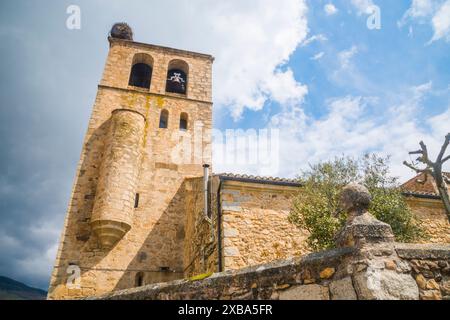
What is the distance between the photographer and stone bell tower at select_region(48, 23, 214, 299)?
1148cm

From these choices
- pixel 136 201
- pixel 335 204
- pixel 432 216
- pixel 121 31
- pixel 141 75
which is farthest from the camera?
pixel 121 31

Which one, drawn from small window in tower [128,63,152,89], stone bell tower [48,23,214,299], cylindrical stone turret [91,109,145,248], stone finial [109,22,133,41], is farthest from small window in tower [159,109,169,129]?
stone finial [109,22,133,41]

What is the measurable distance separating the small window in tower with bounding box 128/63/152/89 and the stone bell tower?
10 centimetres

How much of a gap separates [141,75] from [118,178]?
9432mm

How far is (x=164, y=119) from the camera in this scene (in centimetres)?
1641

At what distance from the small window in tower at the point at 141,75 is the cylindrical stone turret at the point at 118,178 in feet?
17.3

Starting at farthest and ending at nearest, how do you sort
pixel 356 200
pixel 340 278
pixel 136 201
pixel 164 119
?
pixel 164 119 < pixel 136 201 < pixel 356 200 < pixel 340 278

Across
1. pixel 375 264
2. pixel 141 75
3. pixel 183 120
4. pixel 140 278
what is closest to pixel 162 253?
pixel 140 278

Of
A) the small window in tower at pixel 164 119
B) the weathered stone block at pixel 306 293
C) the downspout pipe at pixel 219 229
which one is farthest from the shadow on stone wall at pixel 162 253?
the weathered stone block at pixel 306 293

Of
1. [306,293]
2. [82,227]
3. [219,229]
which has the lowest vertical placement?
[306,293]

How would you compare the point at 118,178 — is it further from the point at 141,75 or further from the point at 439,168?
the point at 439,168

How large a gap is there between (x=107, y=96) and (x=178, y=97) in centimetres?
391

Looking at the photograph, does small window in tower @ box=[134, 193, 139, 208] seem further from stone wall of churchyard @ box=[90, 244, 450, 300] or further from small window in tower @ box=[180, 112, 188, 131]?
stone wall of churchyard @ box=[90, 244, 450, 300]

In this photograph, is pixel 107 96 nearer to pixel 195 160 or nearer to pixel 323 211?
pixel 195 160
